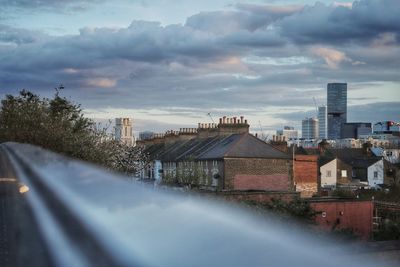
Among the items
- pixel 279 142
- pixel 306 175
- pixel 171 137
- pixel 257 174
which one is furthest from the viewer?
pixel 171 137

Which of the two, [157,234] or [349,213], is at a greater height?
[157,234]

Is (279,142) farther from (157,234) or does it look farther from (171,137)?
(157,234)

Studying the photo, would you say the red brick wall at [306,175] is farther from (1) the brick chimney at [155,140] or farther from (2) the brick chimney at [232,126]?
(1) the brick chimney at [155,140]

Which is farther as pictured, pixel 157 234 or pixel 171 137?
pixel 171 137

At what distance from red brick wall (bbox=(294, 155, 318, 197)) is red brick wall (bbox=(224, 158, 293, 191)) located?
318 inches

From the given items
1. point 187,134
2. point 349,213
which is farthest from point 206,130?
point 349,213

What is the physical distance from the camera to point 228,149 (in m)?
46.8

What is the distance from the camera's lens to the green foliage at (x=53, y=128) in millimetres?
26408

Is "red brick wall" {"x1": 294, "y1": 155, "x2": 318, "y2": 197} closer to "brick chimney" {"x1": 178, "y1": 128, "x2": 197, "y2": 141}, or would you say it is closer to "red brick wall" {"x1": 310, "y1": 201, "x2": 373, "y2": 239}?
"brick chimney" {"x1": 178, "y1": 128, "x2": 197, "y2": 141}

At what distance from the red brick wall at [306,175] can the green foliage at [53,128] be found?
26758mm

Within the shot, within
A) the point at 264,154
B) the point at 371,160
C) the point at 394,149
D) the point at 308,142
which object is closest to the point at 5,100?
the point at 264,154

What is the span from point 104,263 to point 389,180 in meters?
85.1

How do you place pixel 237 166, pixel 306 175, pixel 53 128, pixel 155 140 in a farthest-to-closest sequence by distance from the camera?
pixel 155 140 → pixel 306 175 → pixel 237 166 → pixel 53 128

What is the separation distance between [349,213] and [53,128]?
1473 cm
